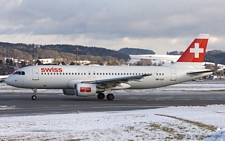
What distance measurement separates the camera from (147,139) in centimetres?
1285

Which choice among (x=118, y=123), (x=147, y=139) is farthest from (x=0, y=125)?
(x=147, y=139)

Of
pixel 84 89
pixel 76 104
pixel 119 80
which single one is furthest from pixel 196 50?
pixel 76 104

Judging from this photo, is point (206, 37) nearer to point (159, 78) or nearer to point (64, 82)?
point (159, 78)

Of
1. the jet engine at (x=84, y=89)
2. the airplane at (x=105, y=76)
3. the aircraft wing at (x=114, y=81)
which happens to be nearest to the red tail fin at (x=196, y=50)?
the airplane at (x=105, y=76)

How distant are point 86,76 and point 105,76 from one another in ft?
5.84

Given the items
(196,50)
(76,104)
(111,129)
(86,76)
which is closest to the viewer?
(111,129)

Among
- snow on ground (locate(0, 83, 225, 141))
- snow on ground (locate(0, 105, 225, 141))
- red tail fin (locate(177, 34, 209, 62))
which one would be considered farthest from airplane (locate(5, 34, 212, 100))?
snow on ground (locate(0, 105, 225, 141))

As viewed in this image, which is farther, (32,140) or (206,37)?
(206,37)

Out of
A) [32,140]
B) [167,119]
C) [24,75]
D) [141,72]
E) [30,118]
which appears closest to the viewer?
[32,140]

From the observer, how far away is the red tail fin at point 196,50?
38156 mm

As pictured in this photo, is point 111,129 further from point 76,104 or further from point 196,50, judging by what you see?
point 196,50

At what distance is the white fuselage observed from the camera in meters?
34.3

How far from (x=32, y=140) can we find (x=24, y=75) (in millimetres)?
22446

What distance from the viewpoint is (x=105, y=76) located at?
35.7 m
